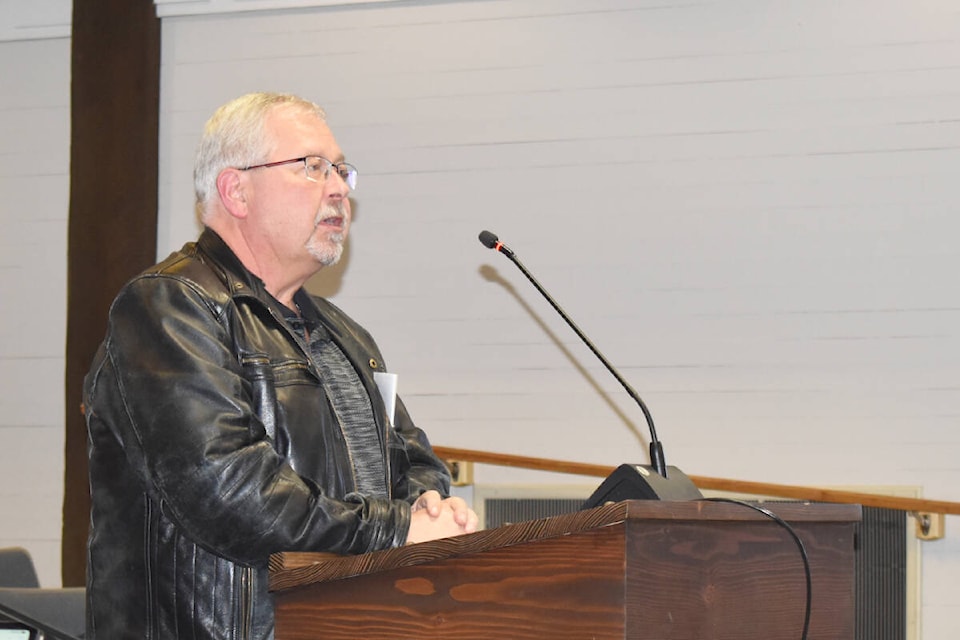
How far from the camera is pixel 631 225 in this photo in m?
4.82

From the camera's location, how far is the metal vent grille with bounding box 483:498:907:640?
4324mm

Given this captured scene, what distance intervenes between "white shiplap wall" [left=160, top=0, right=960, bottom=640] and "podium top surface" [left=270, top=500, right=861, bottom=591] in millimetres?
2964

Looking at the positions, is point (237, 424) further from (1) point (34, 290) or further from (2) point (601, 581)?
(1) point (34, 290)

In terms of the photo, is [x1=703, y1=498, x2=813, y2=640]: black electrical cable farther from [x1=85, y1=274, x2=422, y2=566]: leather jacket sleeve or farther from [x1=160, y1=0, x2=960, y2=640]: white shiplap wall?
[x1=160, y1=0, x2=960, y2=640]: white shiplap wall

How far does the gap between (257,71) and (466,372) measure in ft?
5.22

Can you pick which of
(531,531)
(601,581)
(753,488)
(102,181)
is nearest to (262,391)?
(531,531)

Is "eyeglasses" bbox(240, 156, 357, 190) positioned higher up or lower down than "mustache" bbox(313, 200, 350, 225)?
higher up

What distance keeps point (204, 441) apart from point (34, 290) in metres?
3.97

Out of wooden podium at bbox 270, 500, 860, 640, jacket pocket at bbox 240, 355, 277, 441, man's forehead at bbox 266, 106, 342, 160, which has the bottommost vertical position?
wooden podium at bbox 270, 500, 860, 640

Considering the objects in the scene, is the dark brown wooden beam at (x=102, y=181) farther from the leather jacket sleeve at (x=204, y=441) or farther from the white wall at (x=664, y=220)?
the leather jacket sleeve at (x=204, y=441)

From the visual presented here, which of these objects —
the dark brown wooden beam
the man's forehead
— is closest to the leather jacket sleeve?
the man's forehead

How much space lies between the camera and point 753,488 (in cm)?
445

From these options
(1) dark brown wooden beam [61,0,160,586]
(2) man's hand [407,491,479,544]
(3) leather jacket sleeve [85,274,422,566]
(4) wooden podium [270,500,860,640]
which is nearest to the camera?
(4) wooden podium [270,500,860,640]

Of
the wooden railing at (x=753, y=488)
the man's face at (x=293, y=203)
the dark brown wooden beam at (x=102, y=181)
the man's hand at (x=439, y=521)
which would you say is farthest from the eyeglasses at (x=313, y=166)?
the dark brown wooden beam at (x=102, y=181)
